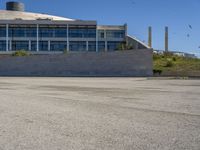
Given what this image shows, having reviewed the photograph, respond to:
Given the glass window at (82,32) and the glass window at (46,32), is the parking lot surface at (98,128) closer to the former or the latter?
the glass window at (46,32)

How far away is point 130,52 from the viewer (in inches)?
2228

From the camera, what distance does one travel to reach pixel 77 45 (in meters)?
107

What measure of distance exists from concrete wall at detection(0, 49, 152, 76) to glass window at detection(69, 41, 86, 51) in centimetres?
4109

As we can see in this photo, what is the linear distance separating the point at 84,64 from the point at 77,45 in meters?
48.0

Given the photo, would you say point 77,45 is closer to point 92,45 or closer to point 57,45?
point 92,45

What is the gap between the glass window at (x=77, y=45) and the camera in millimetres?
106562

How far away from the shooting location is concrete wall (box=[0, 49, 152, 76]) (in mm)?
56062

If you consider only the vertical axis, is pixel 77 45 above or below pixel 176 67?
above

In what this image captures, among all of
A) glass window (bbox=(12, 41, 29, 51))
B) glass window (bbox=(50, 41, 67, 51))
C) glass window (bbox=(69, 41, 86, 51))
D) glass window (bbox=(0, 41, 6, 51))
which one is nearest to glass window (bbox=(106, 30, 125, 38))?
glass window (bbox=(69, 41, 86, 51))

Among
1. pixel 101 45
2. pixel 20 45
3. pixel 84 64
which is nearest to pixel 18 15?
pixel 20 45

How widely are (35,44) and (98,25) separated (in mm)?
16845

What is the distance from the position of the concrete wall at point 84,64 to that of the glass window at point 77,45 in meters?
41.1

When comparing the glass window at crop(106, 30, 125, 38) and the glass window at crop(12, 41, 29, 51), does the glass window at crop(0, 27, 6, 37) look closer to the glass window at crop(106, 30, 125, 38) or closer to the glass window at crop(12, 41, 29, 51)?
the glass window at crop(12, 41, 29, 51)

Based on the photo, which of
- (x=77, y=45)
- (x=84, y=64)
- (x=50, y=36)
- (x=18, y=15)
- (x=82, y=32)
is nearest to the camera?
(x=84, y=64)
